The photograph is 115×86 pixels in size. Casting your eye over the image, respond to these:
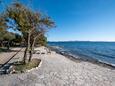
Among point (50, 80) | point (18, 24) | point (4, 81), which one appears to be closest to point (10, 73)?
point (4, 81)

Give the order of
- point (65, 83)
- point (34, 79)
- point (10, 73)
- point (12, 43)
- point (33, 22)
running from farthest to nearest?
point (12, 43) → point (33, 22) → point (10, 73) → point (34, 79) → point (65, 83)

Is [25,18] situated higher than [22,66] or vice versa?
[25,18]

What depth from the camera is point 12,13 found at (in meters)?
13.6

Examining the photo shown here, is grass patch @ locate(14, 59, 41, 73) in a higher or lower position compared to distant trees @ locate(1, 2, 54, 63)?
lower

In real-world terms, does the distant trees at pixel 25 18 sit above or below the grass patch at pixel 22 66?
above

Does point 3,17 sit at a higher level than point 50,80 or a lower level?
higher

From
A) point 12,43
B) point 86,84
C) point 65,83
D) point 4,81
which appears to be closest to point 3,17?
point 4,81

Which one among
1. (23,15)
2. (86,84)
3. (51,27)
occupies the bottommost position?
(86,84)

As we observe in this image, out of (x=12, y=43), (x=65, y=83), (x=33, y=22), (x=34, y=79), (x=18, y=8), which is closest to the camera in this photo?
(x=65, y=83)

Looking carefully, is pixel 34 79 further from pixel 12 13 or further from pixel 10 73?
pixel 12 13

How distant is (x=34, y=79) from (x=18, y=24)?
20.3ft

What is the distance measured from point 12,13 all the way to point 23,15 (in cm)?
108

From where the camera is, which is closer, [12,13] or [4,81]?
[4,81]

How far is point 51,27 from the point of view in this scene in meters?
15.2
